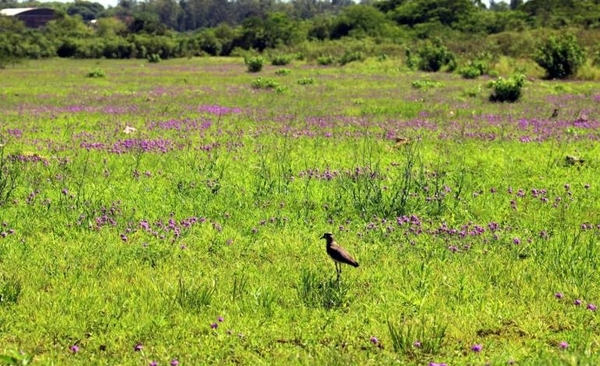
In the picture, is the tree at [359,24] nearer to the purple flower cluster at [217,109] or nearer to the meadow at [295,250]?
the purple flower cluster at [217,109]

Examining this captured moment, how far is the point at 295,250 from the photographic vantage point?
692cm

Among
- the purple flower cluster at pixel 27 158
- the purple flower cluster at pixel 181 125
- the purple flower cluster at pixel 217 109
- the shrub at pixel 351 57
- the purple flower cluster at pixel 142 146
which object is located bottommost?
the purple flower cluster at pixel 27 158

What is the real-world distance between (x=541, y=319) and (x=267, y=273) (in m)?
2.98

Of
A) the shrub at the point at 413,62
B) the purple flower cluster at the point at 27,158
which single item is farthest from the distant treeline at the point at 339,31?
the purple flower cluster at the point at 27,158

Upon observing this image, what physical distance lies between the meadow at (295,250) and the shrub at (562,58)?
77.9 ft

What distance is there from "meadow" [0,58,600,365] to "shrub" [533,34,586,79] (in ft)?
77.9

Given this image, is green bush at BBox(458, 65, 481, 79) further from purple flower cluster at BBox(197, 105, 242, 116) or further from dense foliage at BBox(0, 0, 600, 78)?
purple flower cluster at BBox(197, 105, 242, 116)

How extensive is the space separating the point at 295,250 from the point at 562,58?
3400 centimetres

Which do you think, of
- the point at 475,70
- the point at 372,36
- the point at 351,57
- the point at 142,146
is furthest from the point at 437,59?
the point at 372,36

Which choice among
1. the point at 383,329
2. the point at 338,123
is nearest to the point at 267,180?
the point at 383,329

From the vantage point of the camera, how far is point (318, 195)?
906 centimetres

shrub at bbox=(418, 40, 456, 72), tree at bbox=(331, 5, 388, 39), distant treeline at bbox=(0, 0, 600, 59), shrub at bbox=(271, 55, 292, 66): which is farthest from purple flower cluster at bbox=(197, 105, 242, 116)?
tree at bbox=(331, 5, 388, 39)

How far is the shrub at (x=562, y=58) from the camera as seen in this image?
3447cm

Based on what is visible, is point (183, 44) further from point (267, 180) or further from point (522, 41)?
point (267, 180)
